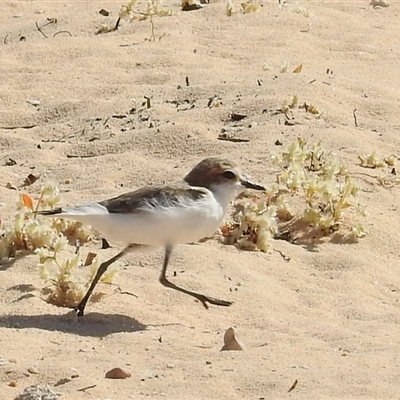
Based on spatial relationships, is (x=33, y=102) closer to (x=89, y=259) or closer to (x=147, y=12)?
(x=147, y=12)

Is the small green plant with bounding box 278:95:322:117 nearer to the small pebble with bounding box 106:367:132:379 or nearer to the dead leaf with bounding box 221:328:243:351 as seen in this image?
the dead leaf with bounding box 221:328:243:351

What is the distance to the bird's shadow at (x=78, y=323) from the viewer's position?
18.4 ft

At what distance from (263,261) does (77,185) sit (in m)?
1.54

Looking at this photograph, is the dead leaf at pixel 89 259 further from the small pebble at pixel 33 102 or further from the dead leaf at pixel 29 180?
the small pebble at pixel 33 102

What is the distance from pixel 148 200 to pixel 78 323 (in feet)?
2.32

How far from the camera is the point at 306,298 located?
6230 millimetres

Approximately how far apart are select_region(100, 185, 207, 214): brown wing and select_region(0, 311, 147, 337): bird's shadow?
1.80 ft

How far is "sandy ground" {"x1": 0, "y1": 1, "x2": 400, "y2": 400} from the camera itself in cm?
509

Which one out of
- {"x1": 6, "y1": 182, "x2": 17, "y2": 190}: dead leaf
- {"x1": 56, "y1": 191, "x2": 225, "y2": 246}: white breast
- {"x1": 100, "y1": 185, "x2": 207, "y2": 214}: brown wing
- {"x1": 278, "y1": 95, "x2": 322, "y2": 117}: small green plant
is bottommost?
{"x1": 6, "y1": 182, "x2": 17, "y2": 190}: dead leaf

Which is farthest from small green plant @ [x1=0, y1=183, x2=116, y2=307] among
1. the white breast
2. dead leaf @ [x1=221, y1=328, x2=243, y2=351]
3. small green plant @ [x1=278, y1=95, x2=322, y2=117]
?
small green plant @ [x1=278, y1=95, x2=322, y2=117]

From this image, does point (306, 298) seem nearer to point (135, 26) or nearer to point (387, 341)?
point (387, 341)

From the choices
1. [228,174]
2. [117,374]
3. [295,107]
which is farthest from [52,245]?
[295,107]

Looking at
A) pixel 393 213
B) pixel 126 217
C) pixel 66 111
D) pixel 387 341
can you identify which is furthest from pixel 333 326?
pixel 66 111

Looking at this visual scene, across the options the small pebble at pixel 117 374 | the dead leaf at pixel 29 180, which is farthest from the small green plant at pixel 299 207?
the small pebble at pixel 117 374
